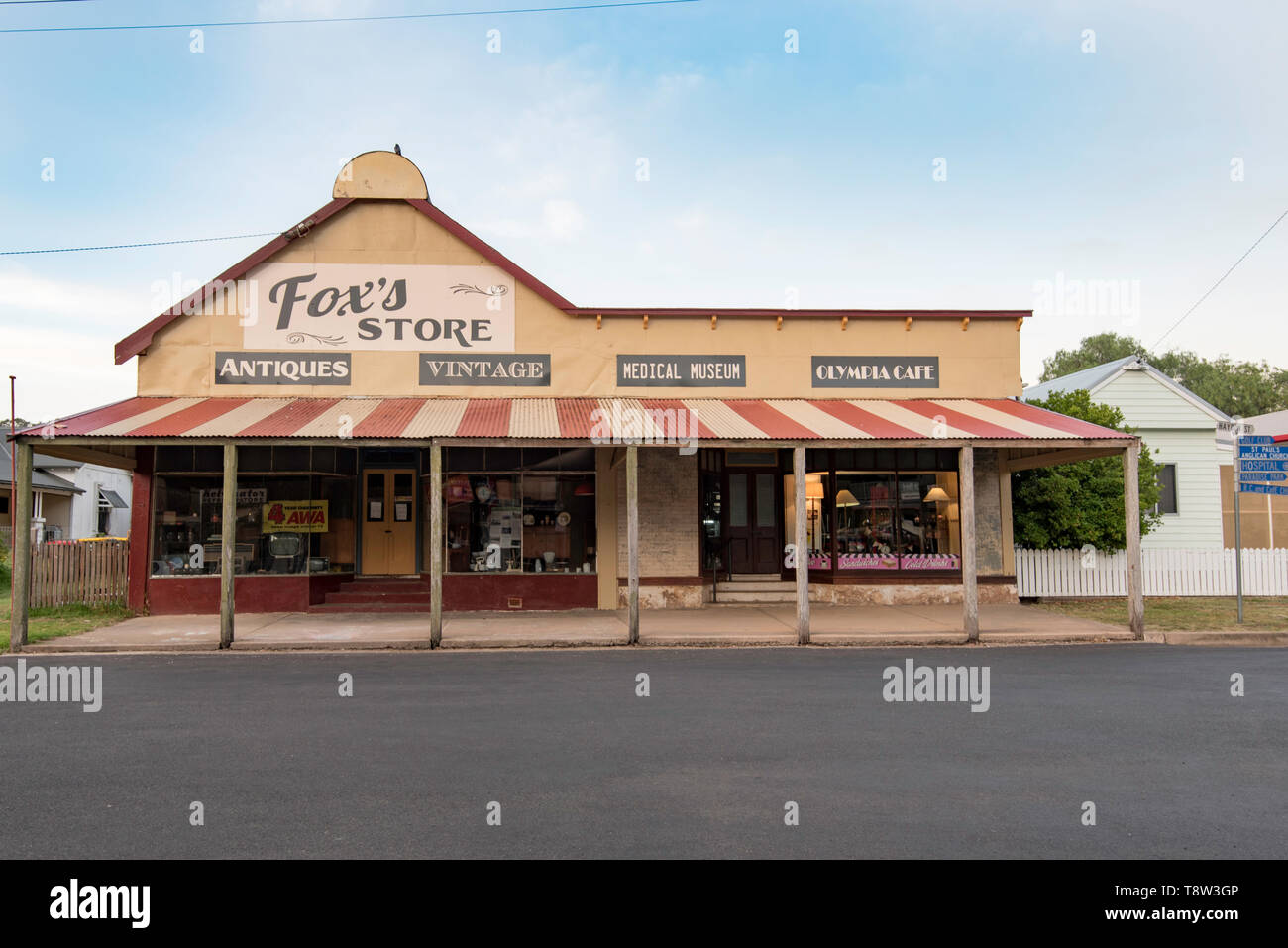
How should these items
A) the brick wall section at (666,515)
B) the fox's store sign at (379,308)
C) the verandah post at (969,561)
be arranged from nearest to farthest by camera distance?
1. the verandah post at (969,561)
2. the fox's store sign at (379,308)
3. the brick wall section at (666,515)

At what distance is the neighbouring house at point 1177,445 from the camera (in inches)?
916

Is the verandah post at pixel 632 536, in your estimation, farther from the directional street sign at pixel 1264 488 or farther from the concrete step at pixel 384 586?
the directional street sign at pixel 1264 488

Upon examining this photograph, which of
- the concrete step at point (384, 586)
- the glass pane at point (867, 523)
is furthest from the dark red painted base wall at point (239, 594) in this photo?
the glass pane at point (867, 523)

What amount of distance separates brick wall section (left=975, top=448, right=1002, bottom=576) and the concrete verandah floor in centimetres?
108

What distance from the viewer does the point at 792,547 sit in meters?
17.2

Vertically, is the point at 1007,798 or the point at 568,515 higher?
the point at 568,515

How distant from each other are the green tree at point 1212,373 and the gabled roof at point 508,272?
3675cm

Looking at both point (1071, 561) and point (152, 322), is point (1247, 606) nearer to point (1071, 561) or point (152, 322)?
point (1071, 561)

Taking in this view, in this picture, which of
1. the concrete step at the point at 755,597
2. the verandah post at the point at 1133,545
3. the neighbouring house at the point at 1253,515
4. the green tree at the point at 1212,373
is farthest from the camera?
the green tree at the point at 1212,373

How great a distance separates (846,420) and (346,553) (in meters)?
9.60

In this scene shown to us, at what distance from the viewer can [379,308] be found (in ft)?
51.1

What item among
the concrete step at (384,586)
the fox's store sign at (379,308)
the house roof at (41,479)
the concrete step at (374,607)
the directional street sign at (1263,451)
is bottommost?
the concrete step at (374,607)

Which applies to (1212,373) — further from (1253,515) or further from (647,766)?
(647,766)
